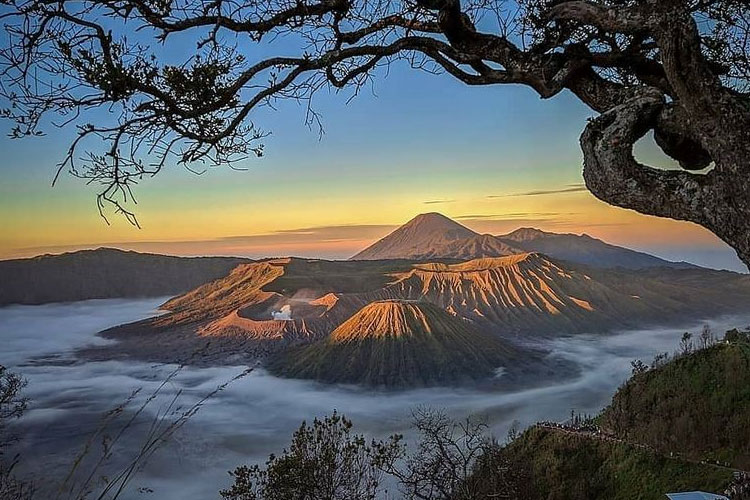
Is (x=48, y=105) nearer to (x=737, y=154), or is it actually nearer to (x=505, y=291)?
(x=737, y=154)

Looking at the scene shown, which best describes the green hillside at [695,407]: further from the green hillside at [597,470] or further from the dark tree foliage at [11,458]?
the dark tree foliage at [11,458]

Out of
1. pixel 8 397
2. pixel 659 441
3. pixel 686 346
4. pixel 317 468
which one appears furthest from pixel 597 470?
pixel 686 346

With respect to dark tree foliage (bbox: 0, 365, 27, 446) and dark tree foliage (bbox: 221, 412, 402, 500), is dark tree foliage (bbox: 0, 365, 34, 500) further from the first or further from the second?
dark tree foliage (bbox: 221, 412, 402, 500)

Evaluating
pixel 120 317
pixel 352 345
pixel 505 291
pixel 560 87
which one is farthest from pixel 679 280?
pixel 560 87

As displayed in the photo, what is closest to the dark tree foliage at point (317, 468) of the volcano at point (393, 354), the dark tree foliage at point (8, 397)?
the dark tree foliage at point (8, 397)

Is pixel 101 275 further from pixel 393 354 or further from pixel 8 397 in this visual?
pixel 8 397

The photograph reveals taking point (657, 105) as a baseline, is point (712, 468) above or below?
below
